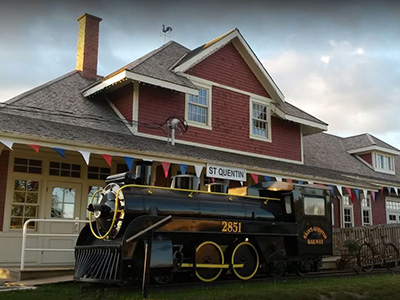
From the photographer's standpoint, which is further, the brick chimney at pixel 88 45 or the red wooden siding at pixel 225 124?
the brick chimney at pixel 88 45

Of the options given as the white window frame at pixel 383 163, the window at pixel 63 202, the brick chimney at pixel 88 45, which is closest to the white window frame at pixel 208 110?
the brick chimney at pixel 88 45

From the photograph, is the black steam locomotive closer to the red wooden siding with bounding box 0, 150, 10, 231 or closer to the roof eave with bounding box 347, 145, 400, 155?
the red wooden siding with bounding box 0, 150, 10, 231

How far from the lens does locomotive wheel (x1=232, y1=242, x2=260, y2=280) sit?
9.52 m

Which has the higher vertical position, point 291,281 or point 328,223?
point 328,223

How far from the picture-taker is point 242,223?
31.6ft

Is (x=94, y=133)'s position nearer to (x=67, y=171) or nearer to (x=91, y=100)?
(x=67, y=171)

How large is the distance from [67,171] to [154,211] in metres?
5.04

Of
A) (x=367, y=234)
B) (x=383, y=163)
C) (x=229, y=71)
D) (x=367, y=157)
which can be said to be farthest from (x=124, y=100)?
(x=383, y=163)

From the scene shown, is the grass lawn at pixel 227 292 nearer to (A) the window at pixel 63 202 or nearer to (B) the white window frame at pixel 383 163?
(A) the window at pixel 63 202

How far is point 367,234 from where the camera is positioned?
14898 mm

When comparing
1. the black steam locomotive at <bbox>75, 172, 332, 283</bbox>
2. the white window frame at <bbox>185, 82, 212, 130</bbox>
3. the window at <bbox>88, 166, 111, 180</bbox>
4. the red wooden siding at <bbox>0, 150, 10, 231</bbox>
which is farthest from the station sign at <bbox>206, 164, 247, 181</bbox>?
the red wooden siding at <bbox>0, 150, 10, 231</bbox>

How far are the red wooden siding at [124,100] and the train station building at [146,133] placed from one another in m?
0.03

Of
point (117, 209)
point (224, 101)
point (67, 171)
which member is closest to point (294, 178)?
point (224, 101)

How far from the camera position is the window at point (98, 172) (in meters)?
13.3
